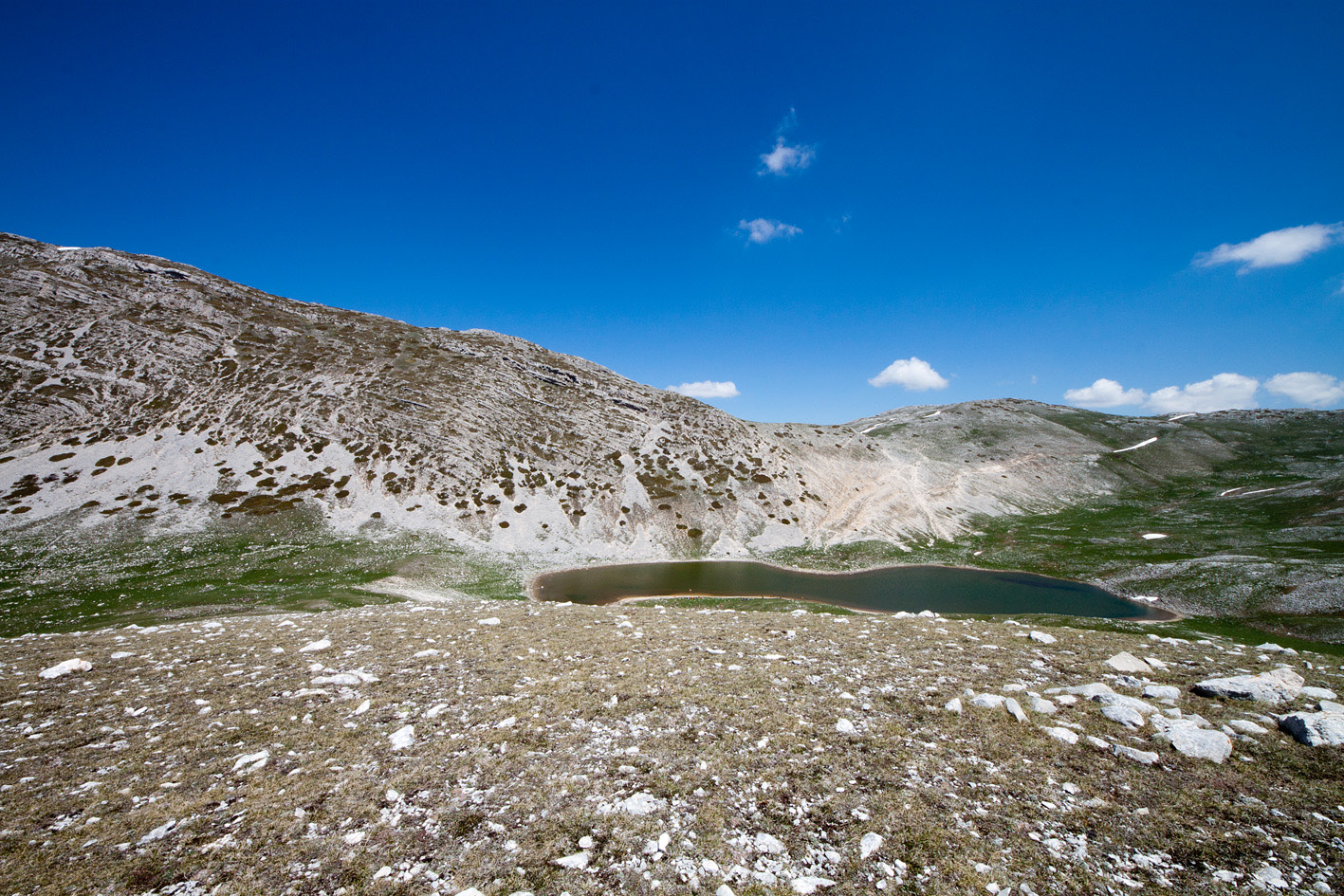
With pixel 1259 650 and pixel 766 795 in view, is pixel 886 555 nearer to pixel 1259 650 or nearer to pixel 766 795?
pixel 1259 650

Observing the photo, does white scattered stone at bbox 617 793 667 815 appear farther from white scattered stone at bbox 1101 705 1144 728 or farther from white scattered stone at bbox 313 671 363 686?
white scattered stone at bbox 1101 705 1144 728

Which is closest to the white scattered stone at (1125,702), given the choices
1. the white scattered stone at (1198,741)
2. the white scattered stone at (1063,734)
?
the white scattered stone at (1198,741)

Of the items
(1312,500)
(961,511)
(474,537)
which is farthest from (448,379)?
(1312,500)

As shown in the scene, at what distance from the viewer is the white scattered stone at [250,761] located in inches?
329

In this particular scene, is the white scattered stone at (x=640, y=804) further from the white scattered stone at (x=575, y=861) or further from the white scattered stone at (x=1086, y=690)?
the white scattered stone at (x=1086, y=690)

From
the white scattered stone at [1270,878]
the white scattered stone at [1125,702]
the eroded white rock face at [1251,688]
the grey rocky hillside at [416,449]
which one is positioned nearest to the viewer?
the white scattered stone at [1270,878]

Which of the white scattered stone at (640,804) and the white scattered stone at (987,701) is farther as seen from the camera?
the white scattered stone at (987,701)

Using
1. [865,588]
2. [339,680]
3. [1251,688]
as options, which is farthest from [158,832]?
[865,588]

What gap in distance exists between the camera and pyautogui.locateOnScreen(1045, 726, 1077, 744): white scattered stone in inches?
355

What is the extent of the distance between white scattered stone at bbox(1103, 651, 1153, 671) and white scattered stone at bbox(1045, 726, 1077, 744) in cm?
616

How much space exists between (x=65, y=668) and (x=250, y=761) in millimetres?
10402

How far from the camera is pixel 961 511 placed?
89.6 meters

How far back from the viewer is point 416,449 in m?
76.5

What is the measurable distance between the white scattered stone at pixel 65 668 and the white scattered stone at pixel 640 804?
16.7 meters
